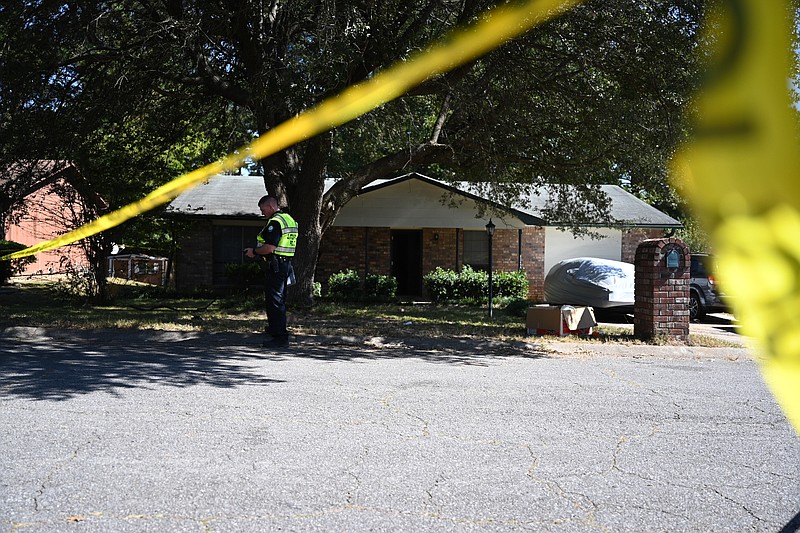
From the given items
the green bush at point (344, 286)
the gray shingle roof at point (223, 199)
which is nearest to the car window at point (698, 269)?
the green bush at point (344, 286)

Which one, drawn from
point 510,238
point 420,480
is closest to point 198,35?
point 420,480

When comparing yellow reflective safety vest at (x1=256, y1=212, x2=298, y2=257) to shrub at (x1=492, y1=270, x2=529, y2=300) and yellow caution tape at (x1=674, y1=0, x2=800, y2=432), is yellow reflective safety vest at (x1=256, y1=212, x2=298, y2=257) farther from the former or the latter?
shrub at (x1=492, y1=270, x2=529, y2=300)

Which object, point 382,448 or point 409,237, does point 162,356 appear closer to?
point 382,448

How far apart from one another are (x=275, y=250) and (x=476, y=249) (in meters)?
14.7

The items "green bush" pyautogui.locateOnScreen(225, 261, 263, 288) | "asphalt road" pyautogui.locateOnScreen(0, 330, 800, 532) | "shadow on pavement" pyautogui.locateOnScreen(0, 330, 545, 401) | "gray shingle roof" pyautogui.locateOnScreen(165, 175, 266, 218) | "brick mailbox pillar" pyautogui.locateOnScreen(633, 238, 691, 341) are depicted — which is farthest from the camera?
"green bush" pyautogui.locateOnScreen(225, 261, 263, 288)

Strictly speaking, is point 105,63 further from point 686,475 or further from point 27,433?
point 686,475

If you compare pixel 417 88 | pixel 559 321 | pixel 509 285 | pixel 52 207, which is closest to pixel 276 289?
pixel 559 321

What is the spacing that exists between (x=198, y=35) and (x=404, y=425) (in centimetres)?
847

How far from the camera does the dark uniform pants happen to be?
934cm

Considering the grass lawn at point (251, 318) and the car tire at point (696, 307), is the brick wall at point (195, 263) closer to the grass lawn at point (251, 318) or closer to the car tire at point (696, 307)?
the grass lawn at point (251, 318)

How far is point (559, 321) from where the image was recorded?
11805mm

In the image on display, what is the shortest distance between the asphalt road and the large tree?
515cm

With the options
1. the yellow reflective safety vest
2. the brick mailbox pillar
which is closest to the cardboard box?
the brick mailbox pillar

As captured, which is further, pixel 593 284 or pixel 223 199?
pixel 223 199
